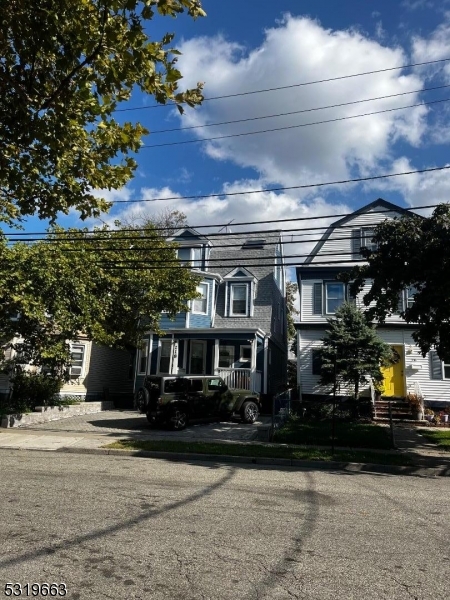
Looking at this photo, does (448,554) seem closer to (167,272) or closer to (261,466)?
(261,466)

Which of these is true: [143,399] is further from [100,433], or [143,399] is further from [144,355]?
[144,355]

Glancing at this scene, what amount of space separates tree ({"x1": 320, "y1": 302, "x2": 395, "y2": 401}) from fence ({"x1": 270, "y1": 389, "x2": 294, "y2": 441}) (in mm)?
2218

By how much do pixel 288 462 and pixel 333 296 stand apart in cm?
1377

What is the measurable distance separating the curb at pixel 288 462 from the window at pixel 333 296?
43.3 ft

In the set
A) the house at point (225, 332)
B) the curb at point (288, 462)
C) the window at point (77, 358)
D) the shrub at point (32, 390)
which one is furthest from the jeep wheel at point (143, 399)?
the window at point (77, 358)

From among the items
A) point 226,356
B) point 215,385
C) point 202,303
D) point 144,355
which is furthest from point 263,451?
point 144,355

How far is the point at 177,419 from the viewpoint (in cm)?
1565

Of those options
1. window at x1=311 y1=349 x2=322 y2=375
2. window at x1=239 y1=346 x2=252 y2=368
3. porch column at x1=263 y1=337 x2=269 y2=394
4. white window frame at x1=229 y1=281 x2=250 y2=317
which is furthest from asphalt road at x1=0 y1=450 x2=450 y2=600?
white window frame at x1=229 y1=281 x2=250 y2=317

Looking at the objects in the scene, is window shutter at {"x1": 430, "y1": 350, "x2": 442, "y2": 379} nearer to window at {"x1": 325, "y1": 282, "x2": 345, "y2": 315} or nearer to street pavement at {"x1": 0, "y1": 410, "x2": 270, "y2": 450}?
window at {"x1": 325, "y1": 282, "x2": 345, "y2": 315}

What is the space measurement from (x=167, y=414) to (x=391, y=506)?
9.81m

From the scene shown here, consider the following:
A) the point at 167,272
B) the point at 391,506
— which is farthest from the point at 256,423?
the point at 391,506

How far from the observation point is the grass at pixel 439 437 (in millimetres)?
13020

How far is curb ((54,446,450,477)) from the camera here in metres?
10.1

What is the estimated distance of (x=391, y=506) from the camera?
6773mm
